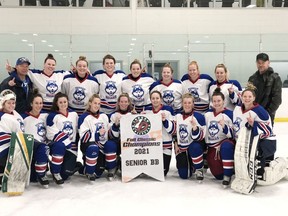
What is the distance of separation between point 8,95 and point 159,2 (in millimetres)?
6396

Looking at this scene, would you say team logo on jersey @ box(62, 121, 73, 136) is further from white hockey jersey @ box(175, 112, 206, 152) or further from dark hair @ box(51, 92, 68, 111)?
white hockey jersey @ box(175, 112, 206, 152)

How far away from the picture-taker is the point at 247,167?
2736mm

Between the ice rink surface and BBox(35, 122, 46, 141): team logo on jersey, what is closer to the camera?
the ice rink surface

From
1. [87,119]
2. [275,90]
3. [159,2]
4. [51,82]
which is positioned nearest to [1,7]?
[159,2]

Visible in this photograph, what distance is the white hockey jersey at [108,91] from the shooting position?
3457 mm

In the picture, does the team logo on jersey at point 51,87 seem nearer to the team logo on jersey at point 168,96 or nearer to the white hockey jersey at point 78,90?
the white hockey jersey at point 78,90

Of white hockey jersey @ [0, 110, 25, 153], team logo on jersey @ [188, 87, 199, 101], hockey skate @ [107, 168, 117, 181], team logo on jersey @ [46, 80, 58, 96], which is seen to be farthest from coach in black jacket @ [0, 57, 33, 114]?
team logo on jersey @ [188, 87, 199, 101]

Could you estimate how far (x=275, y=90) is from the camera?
134 inches

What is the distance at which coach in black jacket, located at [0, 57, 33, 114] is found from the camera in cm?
332

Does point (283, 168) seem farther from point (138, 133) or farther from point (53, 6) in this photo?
point (53, 6)

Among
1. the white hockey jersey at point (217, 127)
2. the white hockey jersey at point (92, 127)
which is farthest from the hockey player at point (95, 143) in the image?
the white hockey jersey at point (217, 127)

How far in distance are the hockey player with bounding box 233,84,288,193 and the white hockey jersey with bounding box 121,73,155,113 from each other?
37.6 inches

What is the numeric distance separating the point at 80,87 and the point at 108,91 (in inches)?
11.3

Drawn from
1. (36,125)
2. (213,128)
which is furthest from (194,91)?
(36,125)
